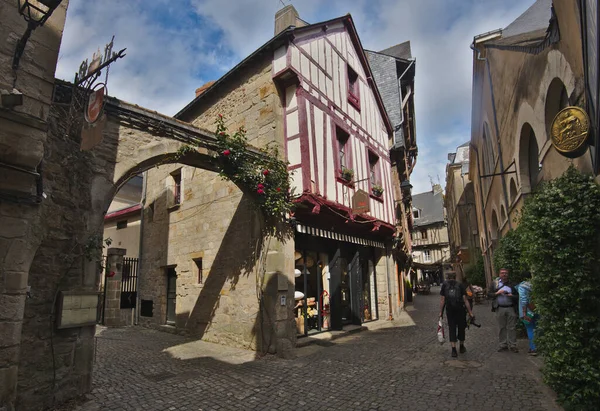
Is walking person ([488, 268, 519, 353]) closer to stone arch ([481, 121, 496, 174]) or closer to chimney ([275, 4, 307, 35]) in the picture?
stone arch ([481, 121, 496, 174])

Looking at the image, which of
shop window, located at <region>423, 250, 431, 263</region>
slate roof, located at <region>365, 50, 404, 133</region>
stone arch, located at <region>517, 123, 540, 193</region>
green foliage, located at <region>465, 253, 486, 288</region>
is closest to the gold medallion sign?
stone arch, located at <region>517, 123, 540, 193</region>

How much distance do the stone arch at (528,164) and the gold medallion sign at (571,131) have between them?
13.3 feet

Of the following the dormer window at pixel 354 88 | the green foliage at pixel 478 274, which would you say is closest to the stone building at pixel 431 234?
the green foliage at pixel 478 274

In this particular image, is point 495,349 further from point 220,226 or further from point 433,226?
point 433,226

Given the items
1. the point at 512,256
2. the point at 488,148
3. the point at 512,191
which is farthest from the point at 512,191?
the point at 488,148

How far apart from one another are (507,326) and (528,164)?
12.3 feet

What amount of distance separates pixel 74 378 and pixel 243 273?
3.50 m

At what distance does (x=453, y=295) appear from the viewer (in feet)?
19.4

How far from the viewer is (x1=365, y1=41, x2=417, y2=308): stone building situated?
14.1 m

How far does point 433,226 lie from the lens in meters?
39.5

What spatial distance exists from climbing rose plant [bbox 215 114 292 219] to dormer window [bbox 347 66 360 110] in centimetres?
395

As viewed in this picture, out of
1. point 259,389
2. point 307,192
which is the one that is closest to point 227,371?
point 259,389

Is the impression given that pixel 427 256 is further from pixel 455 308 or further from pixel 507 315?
pixel 455 308

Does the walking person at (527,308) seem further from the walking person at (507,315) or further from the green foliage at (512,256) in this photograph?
the green foliage at (512,256)
